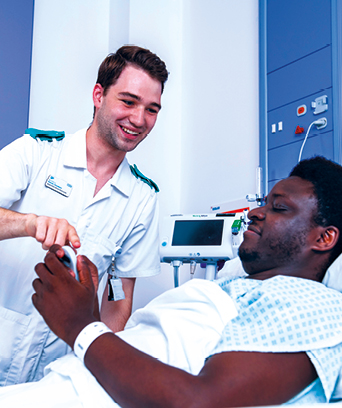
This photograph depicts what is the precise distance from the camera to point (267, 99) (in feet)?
8.04

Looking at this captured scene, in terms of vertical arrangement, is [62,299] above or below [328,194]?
below

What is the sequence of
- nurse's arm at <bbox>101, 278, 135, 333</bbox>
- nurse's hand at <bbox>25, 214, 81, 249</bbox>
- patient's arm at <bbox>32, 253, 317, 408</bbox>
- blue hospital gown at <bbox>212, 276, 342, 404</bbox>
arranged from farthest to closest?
1. nurse's arm at <bbox>101, 278, 135, 333</bbox>
2. nurse's hand at <bbox>25, 214, 81, 249</bbox>
3. blue hospital gown at <bbox>212, 276, 342, 404</bbox>
4. patient's arm at <bbox>32, 253, 317, 408</bbox>

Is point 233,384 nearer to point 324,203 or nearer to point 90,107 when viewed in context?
point 324,203

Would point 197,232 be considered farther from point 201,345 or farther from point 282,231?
point 201,345

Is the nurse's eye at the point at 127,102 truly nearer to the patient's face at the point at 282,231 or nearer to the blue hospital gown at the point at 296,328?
the patient's face at the point at 282,231

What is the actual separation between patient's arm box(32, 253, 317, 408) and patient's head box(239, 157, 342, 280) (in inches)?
13.3

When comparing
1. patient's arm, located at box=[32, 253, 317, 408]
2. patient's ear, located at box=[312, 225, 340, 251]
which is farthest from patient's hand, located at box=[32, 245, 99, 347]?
patient's ear, located at box=[312, 225, 340, 251]

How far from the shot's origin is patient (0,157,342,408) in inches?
27.9

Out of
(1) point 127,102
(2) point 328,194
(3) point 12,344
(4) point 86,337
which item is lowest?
(3) point 12,344

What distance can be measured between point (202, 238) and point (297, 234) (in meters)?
0.90

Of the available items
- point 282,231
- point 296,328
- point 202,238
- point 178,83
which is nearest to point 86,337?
point 296,328

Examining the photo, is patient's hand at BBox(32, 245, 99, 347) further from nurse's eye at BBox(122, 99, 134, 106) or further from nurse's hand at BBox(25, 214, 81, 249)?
nurse's eye at BBox(122, 99, 134, 106)

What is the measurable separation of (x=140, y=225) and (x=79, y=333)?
2.42 ft

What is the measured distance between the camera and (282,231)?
43.4 inches
